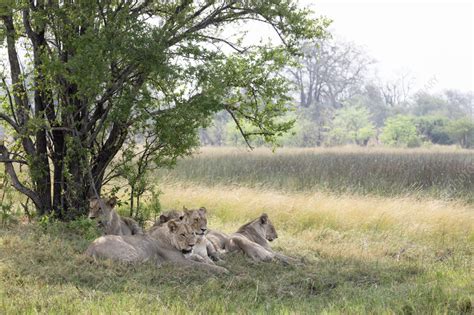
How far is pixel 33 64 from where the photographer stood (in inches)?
466

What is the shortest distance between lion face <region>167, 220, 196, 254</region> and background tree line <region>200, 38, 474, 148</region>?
4005cm

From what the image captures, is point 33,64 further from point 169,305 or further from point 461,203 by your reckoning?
point 461,203

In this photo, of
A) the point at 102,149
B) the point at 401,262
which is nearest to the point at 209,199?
the point at 102,149

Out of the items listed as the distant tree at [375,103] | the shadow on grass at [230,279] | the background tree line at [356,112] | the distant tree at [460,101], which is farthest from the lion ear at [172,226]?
the distant tree at [460,101]

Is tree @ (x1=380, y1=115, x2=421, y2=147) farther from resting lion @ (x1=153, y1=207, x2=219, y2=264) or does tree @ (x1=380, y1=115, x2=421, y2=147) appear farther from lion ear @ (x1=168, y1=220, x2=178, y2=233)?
lion ear @ (x1=168, y1=220, x2=178, y2=233)

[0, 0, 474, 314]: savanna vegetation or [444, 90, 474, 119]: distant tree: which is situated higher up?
[444, 90, 474, 119]: distant tree

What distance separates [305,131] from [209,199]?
49847 mm

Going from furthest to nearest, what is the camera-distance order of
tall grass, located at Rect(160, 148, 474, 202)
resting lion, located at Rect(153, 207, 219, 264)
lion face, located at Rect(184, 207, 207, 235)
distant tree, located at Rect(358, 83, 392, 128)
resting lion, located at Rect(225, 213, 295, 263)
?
1. distant tree, located at Rect(358, 83, 392, 128)
2. tall grass, located at Rect(160, 148, 474, 202)
3. resting lion, located at Rect(225, 213, 295, 263)
4. lion face, located at Rect(184, 207, 207, 235)
5. resting lion, located at Rect(153, 207, 219, 264)

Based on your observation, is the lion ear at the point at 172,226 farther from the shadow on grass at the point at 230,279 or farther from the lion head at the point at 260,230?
the lion head at the point at 260,230

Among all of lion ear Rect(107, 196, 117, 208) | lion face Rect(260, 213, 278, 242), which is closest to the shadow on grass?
lion ear Rect(107, 196, 117, 208)

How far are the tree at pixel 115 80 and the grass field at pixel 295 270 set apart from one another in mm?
1275

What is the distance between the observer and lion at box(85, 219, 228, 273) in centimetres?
841

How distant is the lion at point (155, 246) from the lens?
27.6 ft

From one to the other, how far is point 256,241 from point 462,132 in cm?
5524
